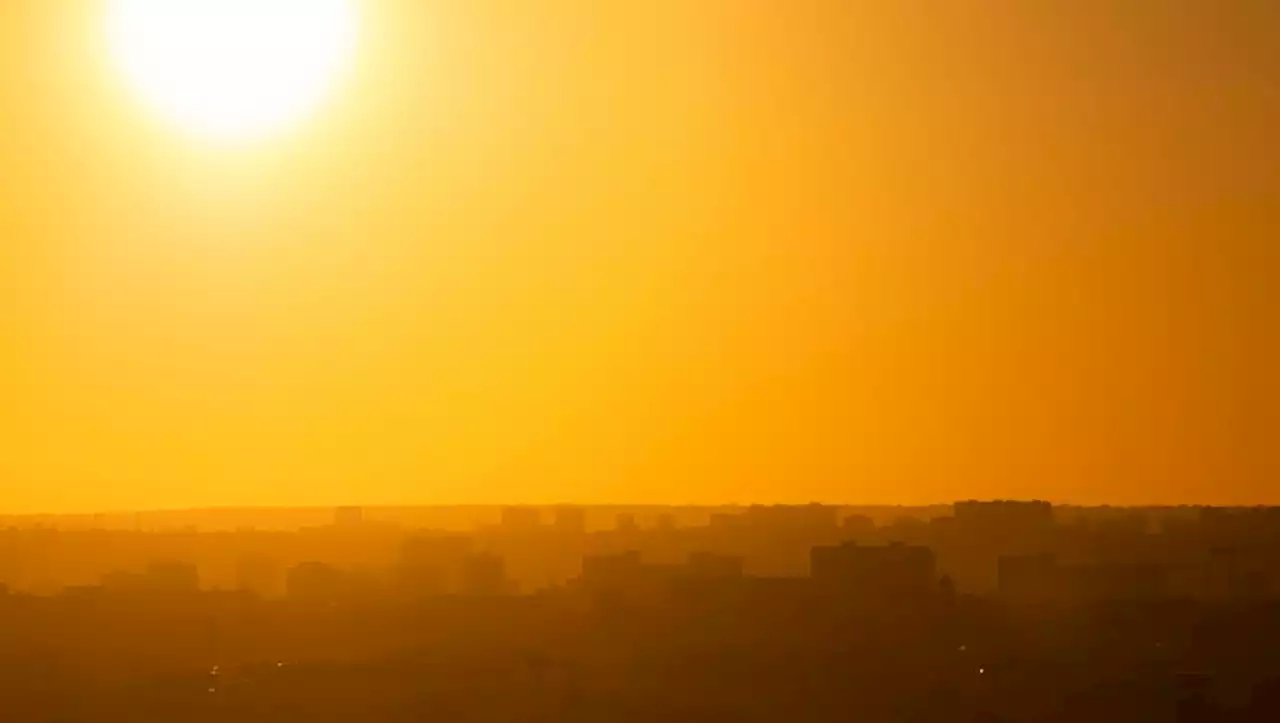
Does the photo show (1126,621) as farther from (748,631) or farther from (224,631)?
(224,631)

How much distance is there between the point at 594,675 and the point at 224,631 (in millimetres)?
4132

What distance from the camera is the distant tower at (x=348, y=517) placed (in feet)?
81.7

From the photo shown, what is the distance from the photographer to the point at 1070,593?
21.7 meters

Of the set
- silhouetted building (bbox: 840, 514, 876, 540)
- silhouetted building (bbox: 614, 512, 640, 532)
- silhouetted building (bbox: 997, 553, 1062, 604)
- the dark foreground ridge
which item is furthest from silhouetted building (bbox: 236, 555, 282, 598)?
silhouetted building (bbox: 997, 553, 1062, 604)

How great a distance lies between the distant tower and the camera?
24.9 meters

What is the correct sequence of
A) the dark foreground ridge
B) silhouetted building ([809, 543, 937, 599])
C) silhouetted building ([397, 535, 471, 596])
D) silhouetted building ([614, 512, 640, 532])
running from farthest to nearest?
silhouetted building ([614, 512, 640, 532]) → silhouetted building ([397, 535, 471, 596]) → silhouetted building ([809, 543, 937, 599]) → the dark foreground ridge

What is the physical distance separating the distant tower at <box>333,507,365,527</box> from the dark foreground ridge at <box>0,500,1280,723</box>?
4 cm

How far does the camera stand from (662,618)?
834 inches

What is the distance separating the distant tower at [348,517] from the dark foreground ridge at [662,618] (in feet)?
0.13

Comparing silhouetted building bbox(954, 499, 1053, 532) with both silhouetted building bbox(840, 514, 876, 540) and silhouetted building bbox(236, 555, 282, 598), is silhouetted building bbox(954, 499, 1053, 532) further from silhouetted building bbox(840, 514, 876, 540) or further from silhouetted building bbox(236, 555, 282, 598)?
silhouetted building bbox(236, 555, 282, 598)

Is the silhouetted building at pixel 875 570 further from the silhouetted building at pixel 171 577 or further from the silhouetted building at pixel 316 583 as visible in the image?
the silhouetted building at pixel 171 577

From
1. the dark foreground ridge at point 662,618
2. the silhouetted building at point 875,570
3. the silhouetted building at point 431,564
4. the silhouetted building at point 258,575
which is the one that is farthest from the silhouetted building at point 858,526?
the silhouetted building at point 258,575

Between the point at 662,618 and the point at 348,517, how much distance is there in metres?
5.78

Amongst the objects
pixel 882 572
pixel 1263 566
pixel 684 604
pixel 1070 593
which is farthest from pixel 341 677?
pixel 1263 566
